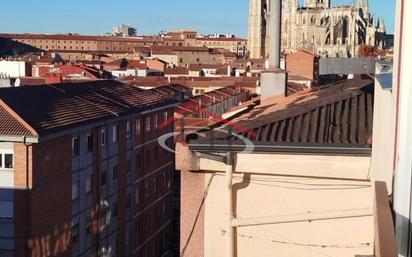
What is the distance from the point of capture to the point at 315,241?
3.74m

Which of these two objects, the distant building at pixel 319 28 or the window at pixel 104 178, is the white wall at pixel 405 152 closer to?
the window at pixel 104 178

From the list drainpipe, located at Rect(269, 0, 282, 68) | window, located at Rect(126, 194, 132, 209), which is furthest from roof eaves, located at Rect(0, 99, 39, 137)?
drainpipe, located at Rect(269, 0, 282, 68)

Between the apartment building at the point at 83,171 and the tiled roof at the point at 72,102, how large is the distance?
0.11 ft

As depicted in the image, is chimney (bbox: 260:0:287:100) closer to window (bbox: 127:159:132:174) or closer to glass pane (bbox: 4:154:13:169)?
glass pane (bbox: 4:154:13:169)

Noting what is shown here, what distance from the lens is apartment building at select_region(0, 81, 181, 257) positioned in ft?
39.8

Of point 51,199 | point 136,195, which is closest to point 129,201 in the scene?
point 136,195

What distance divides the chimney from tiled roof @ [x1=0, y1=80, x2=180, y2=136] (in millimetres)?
6193

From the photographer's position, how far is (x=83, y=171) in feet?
47.0

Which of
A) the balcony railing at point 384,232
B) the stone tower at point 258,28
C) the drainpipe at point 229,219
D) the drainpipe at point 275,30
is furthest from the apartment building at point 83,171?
the stone tower at point 258,28

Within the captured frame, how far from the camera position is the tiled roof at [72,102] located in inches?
505

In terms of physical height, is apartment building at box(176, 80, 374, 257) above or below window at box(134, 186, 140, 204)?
above

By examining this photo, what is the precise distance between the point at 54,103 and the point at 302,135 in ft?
37.1

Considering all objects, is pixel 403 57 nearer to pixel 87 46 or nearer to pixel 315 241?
pixel 315 241

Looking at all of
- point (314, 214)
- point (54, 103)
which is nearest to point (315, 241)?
point (314, 214)
